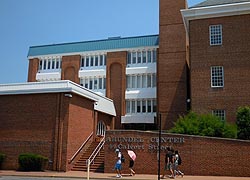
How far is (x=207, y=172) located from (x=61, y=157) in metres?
10.8

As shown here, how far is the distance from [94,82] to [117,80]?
3.41 meters

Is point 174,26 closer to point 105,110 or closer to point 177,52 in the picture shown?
point 177,52

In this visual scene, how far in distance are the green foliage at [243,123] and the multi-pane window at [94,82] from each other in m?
21.3

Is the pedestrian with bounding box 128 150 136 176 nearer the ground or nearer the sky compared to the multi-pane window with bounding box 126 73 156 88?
nearer the ground

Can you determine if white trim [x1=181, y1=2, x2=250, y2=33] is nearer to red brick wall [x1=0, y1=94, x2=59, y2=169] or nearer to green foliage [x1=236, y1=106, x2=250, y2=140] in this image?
green foliage [x1=236, y1=106, x2=250, y2=140]

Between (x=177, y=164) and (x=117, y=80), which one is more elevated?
(x=117, y=80)

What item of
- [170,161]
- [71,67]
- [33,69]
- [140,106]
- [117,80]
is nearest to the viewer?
[170,161]

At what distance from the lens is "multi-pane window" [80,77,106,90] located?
43.7 meters

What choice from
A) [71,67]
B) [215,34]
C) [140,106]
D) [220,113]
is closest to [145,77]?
[140,106]

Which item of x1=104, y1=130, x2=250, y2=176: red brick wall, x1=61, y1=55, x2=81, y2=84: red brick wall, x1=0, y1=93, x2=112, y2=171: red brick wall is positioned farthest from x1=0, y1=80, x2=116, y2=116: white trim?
x1=61, y1=55, x2=81, y2=84: red brick wall

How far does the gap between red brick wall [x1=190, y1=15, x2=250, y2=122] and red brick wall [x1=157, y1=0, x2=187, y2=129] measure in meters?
6.82

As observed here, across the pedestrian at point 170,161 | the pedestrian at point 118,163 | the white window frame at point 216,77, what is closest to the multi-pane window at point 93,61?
the white window frame at point 216,77

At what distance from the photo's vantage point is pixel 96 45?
1770 inches

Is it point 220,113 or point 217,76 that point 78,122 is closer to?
point 220,113
